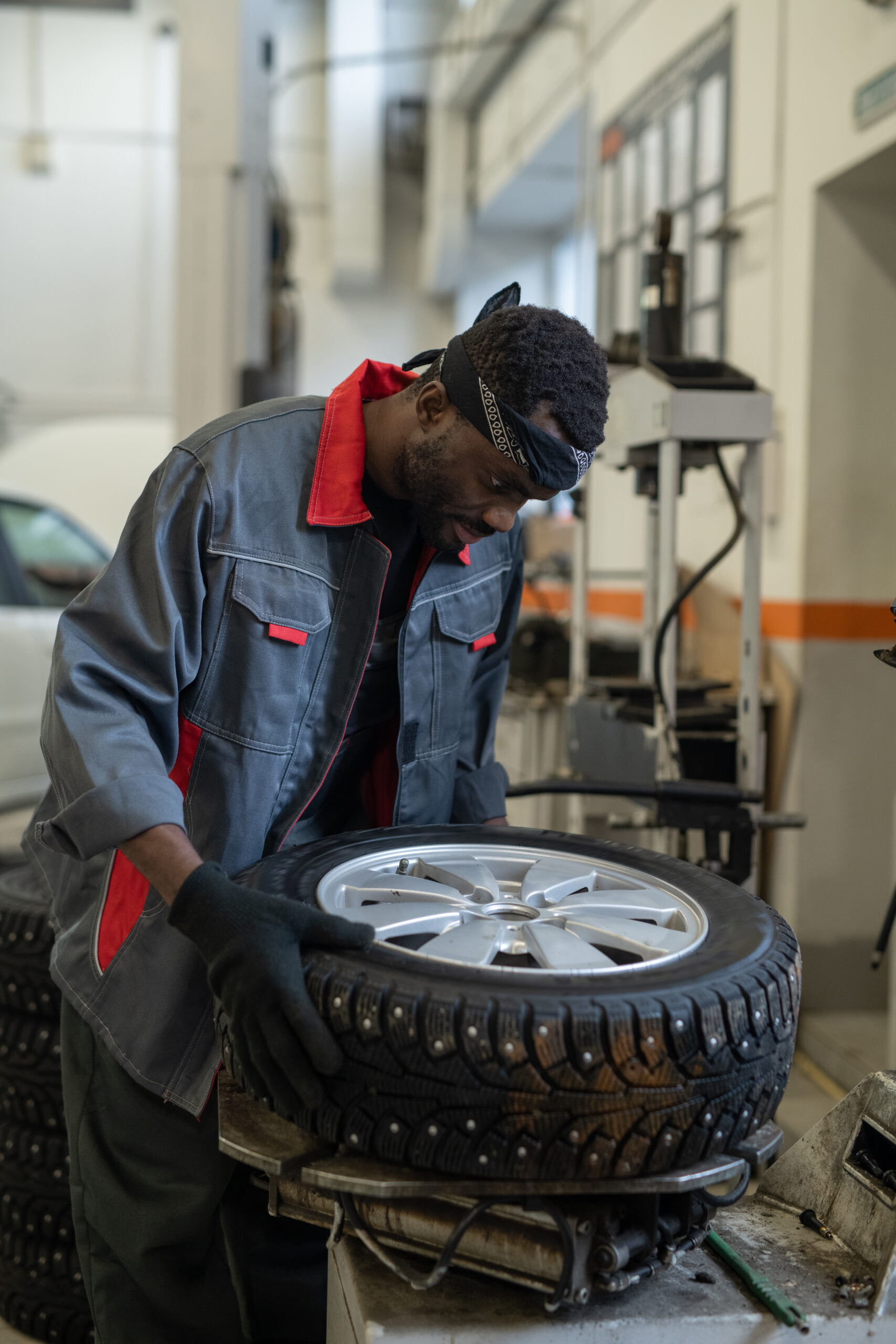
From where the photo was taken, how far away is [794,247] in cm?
292

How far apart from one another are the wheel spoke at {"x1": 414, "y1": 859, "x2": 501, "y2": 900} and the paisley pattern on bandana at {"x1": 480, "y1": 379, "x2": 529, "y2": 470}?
0.41 metres

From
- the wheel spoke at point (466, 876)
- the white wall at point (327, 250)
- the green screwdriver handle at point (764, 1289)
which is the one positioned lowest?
the green screwdriver handle at point (764, 1289)

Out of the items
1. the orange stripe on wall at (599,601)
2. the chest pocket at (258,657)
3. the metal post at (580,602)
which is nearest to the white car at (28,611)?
the orange stripe on wall at (599,601)

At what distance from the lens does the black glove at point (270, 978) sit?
2.64ft

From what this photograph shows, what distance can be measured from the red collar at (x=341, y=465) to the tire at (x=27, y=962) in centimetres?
73

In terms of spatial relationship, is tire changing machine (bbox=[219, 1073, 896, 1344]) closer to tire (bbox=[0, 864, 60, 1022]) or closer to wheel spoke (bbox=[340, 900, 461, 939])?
wheel spoke (bbox=[340, 900, 461, 939])

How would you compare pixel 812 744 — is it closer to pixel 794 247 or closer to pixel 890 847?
pixel 890 847

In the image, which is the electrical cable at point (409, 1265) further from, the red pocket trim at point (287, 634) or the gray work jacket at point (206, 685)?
the red pocket trim at point (287, 634)

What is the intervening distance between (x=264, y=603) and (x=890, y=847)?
2.32m

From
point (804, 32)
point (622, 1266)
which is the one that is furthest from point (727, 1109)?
point (804, 32)

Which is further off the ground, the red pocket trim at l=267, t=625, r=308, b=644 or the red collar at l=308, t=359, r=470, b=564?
the red collar at l=308, t=359, r=470, b=564

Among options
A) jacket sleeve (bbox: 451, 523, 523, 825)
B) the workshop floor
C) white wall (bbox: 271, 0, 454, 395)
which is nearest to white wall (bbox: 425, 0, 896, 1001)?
the workshop floor

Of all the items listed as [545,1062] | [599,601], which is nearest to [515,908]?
[545,1062]

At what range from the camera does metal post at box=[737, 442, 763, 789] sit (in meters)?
2.12
